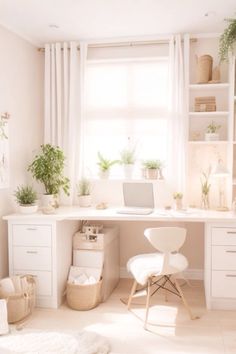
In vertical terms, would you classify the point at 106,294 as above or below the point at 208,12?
below

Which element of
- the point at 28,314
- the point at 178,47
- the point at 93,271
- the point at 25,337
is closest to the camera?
the point at 25,337

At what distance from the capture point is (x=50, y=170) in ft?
12.2

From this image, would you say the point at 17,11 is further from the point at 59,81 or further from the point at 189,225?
the point at 189,225

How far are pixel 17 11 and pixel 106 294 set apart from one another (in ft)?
8.58

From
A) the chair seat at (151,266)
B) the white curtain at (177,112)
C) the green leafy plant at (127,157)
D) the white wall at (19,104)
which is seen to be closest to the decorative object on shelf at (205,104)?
the white curtain at (177,112)

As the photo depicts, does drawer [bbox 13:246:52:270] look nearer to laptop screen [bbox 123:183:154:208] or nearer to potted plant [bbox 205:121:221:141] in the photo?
laptop screen [bbox 123:183:154:208]

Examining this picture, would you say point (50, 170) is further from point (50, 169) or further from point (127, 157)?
point (127, 157)

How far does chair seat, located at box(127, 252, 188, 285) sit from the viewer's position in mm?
3000

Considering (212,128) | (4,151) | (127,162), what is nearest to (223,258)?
(212,128)

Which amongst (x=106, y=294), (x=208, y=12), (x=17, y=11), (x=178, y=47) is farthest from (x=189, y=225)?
(x=17, y=11)

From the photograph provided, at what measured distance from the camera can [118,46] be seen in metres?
4.07

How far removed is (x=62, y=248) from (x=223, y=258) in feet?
4.61

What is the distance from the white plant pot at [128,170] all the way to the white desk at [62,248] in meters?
0.72

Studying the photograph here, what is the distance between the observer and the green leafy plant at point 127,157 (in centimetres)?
409
